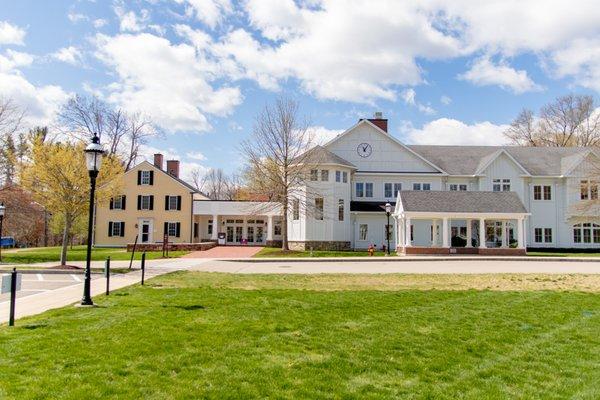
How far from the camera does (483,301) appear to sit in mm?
11578

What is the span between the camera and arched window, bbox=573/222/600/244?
4091 cm

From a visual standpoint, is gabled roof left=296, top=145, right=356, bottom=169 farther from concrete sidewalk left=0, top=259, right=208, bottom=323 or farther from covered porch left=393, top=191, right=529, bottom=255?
concrete sidewalk left=0, top=259, right=208, bottom=323

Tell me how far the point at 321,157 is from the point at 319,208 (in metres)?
3.73

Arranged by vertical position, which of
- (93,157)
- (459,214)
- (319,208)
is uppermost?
(319,208)

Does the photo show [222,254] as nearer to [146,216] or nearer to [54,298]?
[146,216]

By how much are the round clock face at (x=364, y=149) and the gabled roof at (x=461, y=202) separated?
21.2 ft

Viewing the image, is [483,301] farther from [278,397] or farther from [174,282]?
[174,282]

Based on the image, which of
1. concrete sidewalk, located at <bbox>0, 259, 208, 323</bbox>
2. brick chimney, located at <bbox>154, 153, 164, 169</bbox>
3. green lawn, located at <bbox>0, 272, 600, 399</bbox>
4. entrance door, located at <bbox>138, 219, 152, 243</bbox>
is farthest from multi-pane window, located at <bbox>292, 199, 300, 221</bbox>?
green lawn, located at <bbox>0, 272, 600, 399</bbox>

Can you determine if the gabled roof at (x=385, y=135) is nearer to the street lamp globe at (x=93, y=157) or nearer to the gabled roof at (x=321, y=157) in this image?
the gabled roof at (x=321, y=157)

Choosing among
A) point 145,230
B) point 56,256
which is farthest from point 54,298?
point 145,230

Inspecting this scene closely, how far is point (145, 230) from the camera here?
1714 inches

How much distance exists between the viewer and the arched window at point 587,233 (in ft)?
134

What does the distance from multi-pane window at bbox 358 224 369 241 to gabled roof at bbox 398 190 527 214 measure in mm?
4924

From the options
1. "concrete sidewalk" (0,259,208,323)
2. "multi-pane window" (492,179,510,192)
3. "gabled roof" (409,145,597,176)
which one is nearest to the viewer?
"concrete sidewalk" (0,259,208,323)
